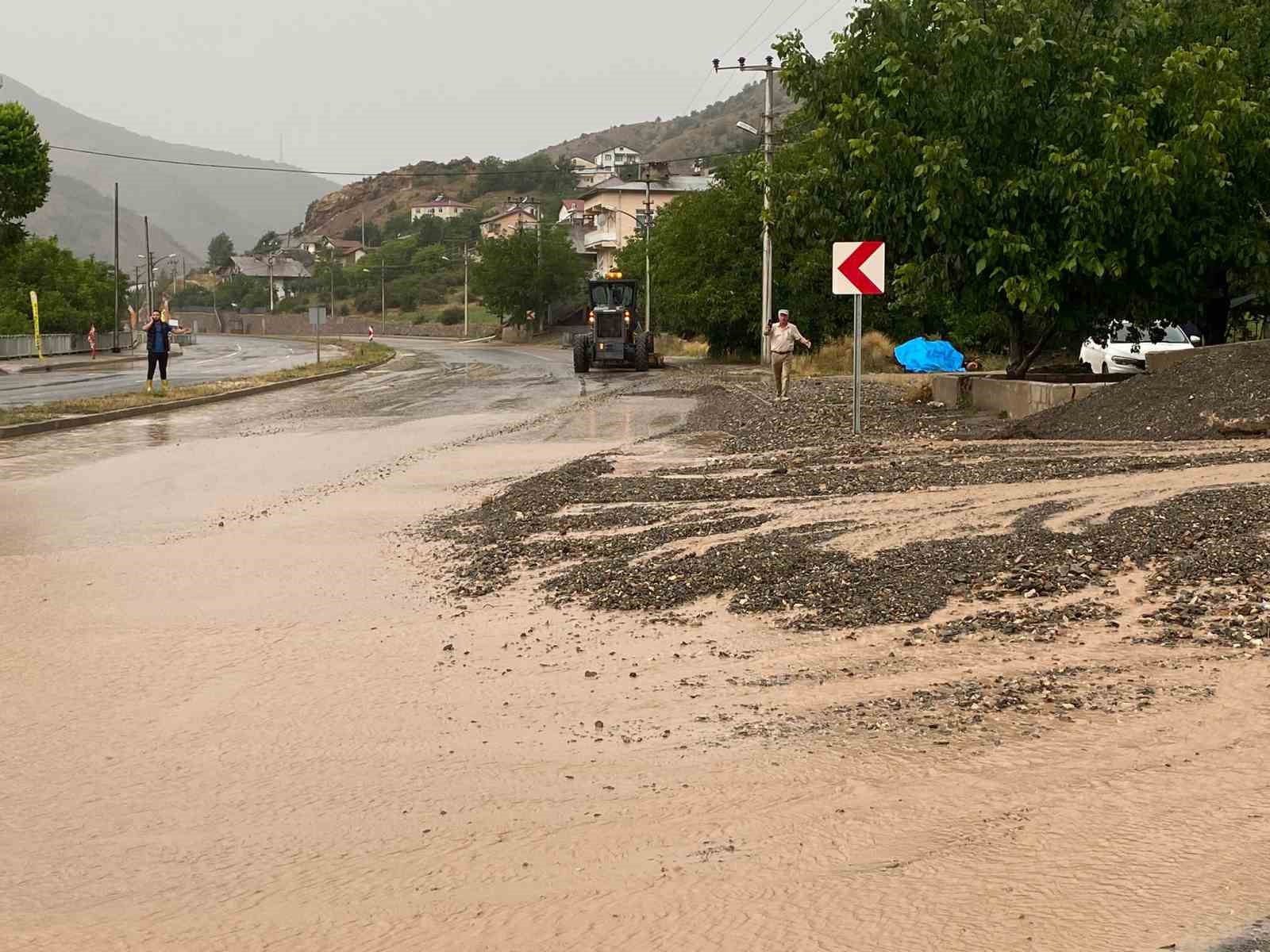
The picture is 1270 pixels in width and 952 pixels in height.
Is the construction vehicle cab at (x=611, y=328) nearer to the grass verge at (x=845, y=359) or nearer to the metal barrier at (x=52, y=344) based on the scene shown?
the grass verge at (x=845, y=359)

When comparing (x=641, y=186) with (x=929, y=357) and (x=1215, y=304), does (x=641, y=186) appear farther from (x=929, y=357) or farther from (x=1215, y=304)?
(x=1215, y=304)

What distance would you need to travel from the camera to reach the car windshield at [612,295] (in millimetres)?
44219

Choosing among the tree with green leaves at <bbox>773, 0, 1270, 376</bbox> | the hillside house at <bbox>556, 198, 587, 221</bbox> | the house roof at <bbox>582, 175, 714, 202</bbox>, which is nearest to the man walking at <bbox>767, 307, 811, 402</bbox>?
the tree with green leaves at <bbox>773, 0, 1270, 376</bbox>

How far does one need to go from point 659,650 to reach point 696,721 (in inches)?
48.9

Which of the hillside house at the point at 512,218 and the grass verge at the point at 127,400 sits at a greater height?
the hillside house at the point at 512,218

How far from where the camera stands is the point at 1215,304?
23156mm

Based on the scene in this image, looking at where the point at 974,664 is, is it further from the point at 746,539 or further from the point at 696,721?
the point at 746,539

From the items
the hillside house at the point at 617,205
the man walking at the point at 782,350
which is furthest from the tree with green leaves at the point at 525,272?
the man walking at the point at 782,350

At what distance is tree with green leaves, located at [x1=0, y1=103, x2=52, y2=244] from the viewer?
51.6 m

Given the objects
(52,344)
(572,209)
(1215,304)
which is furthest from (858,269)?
(572,209)

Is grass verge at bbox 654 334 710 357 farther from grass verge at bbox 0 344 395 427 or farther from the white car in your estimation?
the white car

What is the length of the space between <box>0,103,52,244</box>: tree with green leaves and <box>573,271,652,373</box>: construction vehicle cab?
75.3ft

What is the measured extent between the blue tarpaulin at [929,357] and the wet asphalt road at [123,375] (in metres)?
19.1

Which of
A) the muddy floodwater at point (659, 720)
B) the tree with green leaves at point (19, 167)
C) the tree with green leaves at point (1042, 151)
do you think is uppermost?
the tree with green leaves at point (19, 167)
